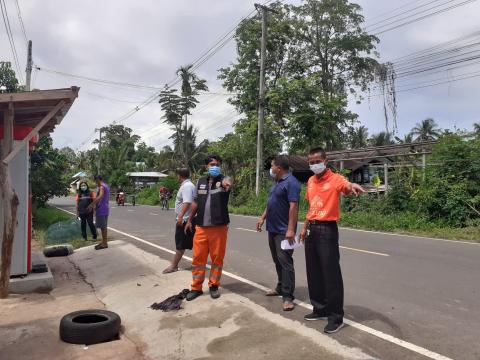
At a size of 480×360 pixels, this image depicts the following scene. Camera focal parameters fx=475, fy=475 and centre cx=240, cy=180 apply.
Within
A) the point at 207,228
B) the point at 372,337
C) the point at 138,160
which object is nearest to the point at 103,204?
the point at 207,228

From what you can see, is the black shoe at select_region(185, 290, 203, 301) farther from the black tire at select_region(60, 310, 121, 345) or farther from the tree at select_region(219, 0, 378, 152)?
the tree at select_region(219, 0, 378, 152)

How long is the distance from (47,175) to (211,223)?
56.8 ft

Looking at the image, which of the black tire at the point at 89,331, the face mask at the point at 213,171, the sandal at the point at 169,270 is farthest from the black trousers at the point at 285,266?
the sandal at the point at 169,270

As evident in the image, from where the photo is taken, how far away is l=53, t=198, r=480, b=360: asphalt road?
188 inches

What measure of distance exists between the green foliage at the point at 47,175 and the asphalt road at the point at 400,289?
9371 millimetres

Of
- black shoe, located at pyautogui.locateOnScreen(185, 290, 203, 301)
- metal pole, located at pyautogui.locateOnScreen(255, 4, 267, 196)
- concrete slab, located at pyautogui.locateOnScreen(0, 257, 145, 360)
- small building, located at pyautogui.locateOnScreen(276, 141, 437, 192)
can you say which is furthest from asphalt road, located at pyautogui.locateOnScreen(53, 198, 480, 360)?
metal pole, located at pyautogui.locateOnScreen(255, 4, 267, 196)

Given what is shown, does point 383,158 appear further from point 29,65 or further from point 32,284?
point 29,65

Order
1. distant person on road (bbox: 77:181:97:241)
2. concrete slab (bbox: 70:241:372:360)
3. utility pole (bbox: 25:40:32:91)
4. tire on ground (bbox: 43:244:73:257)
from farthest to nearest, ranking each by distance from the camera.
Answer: utility pole (bbox: 25:40:32:91) → distant person on road (bbox: 77:181:97:241) → tire on ground (bbox: 43:244:73:257) → concrete slab (bbox: 70:241:372:360)

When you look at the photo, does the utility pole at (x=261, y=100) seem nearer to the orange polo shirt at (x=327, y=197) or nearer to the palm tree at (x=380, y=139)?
the orange polo shirt at (x=327, y=197)

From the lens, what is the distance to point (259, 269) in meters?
8.63

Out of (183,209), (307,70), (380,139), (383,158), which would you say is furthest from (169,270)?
(380,139)

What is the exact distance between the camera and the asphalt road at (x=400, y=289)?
4781 millimetres

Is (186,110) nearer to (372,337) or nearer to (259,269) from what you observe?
(259,269)

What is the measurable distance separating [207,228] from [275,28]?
27.9 metres
